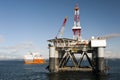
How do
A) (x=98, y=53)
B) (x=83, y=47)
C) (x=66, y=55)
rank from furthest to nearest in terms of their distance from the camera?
(x=66, y=55) → (x=83, y=47) → (x=98, y=53)

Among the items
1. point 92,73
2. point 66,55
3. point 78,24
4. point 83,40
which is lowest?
point 92,73

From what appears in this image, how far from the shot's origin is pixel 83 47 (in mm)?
82188

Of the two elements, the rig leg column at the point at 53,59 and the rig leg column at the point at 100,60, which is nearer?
the rig leg column at the point at 100,60

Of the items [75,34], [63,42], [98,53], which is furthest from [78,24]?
[98,53]

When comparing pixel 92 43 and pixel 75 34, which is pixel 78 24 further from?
pixel 92 43

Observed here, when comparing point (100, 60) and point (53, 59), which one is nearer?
point (100, 60)

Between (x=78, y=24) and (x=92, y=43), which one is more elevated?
(x=78, y=24)

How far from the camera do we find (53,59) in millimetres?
81312

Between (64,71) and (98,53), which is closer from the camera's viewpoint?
(98,53)

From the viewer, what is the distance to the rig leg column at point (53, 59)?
8088cm

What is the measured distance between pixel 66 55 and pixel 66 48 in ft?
14.8

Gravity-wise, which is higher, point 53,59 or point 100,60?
point 53,59

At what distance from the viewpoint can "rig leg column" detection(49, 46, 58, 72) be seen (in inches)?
3184

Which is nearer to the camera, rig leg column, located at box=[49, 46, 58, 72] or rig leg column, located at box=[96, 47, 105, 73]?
rig leg column, located at box=[96, 47, 105, 73]
